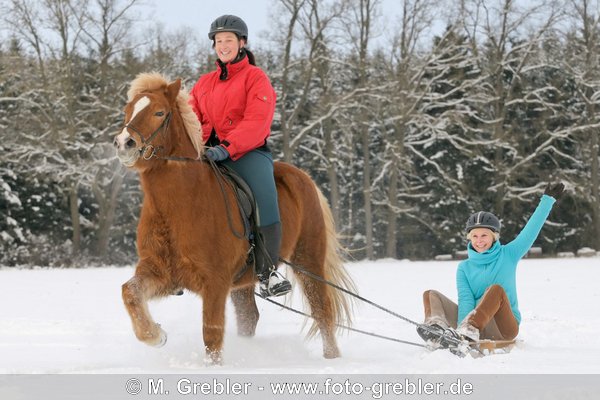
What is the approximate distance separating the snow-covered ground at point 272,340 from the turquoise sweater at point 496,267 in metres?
0.53

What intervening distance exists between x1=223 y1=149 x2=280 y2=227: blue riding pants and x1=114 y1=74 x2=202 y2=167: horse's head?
17.9 inches

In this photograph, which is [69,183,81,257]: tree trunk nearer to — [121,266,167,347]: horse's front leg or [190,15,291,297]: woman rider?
[190,15,291,297]: woman rider

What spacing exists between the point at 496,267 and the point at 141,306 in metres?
3.16

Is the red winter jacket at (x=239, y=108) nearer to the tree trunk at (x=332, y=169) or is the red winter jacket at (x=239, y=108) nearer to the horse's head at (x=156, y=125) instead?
the horse's head at (x=156, y=125)

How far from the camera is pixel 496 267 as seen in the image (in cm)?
632

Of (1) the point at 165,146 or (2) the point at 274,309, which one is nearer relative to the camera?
(1) the point at 165,146

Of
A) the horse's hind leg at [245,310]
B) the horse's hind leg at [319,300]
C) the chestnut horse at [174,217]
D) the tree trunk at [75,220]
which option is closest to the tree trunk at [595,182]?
the tree trunk at [75,220]

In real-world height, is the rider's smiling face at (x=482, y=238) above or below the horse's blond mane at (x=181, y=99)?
below

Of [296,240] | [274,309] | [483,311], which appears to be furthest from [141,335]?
[274,309]

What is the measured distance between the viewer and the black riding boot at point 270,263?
18.8ft

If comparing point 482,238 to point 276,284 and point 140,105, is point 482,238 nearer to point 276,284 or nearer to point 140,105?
point 276,284
